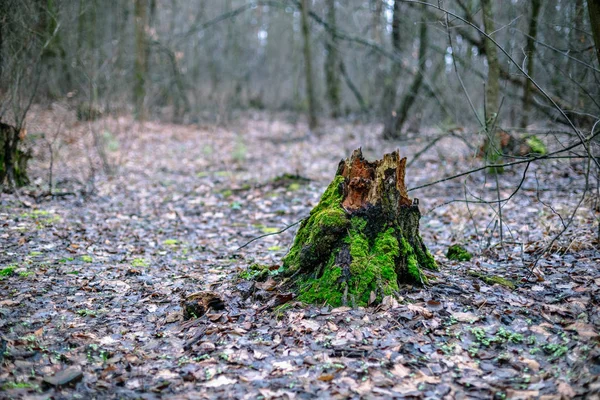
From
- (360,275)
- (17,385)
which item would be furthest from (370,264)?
(17,385)

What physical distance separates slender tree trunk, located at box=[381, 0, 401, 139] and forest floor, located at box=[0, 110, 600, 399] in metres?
6.42

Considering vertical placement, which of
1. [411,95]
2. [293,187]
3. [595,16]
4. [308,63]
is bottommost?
[293,187]

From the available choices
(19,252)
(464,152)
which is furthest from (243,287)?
(464,152)

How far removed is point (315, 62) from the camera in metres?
27.1

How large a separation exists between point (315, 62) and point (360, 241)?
24.5 meters

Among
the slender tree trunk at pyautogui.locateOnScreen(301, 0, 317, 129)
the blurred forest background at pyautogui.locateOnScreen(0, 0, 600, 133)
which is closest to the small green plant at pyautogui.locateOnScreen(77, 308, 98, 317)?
the blurred forest background at pyautogui.locateOnScreen(0, 0, 600, 133)

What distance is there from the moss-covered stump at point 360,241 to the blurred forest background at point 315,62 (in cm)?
135

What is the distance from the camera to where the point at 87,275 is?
16.3 ft

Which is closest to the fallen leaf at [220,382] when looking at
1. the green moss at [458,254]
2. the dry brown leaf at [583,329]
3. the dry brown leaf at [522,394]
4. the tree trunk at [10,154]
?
the dry brown leaf at [522,394]

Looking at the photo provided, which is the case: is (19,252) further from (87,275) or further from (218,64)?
(218,64)

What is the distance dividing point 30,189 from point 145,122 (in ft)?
30.9

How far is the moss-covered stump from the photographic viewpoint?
3.99 metres

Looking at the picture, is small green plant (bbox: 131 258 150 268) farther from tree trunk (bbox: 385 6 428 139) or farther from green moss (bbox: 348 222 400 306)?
tree trunk (bbox: 385 6 428 139)

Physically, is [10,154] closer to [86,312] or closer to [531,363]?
[86,312]
